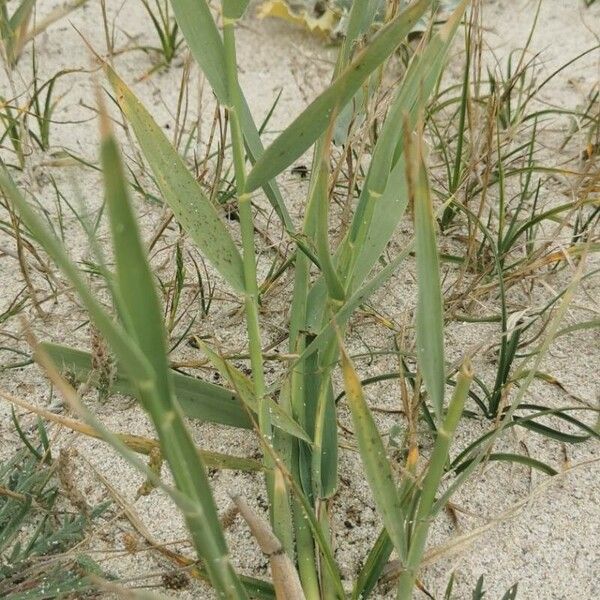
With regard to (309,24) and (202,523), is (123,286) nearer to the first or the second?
(202,523)

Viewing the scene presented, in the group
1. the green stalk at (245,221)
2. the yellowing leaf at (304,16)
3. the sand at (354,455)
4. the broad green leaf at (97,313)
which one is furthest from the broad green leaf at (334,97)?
the yellowing leaf at (304,16)

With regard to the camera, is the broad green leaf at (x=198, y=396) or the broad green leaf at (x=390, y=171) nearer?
the broad green leaf at (x=390, y=171)

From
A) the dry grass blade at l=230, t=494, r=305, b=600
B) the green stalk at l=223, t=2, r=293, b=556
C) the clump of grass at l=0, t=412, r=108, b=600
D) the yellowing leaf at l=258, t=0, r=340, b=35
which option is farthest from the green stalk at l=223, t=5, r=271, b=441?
the yellowing leaf at l=258, t=0, r=340, b=35

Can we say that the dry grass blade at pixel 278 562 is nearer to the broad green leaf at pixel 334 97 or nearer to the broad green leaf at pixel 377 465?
the broad green leaf at pixel 377 465

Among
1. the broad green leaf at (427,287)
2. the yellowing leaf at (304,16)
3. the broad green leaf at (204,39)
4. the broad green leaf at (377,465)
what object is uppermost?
the yellowing leaf at (304,16)

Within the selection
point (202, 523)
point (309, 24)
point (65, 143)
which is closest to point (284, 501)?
point (202, 523)

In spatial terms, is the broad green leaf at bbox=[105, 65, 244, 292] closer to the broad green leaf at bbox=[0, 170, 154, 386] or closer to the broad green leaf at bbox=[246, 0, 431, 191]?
the broad green leaf at bbox=[246, 0, 431, 191]
